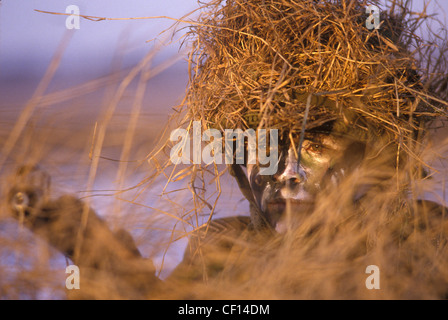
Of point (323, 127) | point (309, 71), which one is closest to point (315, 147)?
point (323, 127)

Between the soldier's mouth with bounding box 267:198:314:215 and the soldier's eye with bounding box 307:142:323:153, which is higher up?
the soldier's eye with bounding box 307:142:323:153

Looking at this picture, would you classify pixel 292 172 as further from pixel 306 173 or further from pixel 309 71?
pixel 309 71

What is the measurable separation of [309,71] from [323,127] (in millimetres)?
116

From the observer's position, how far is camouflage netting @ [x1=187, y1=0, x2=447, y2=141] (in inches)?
29.8

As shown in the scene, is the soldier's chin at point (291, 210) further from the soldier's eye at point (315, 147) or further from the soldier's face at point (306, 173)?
the soldier's eye at point (315, 147)

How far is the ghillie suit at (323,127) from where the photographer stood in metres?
0.75

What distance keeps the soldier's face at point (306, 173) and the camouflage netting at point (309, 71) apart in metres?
0.06

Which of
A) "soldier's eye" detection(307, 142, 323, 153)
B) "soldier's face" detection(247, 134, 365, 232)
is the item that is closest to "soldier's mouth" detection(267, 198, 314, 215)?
"soldier's face" detection(247, 134, 365, 232)

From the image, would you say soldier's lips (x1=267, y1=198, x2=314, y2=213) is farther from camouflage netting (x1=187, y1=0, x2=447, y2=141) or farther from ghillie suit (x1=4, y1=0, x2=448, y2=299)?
camouflage netting (x1=187, y1=0, x2=447, y2=141)

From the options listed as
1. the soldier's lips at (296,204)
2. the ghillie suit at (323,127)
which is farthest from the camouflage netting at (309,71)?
the soldier's lips at (296,204)

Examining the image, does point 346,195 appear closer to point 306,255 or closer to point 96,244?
point 306,255

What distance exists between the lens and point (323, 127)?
0.81 metres

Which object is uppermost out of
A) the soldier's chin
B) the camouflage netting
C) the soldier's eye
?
the camouflage netting

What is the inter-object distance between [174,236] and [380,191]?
1.56ft
